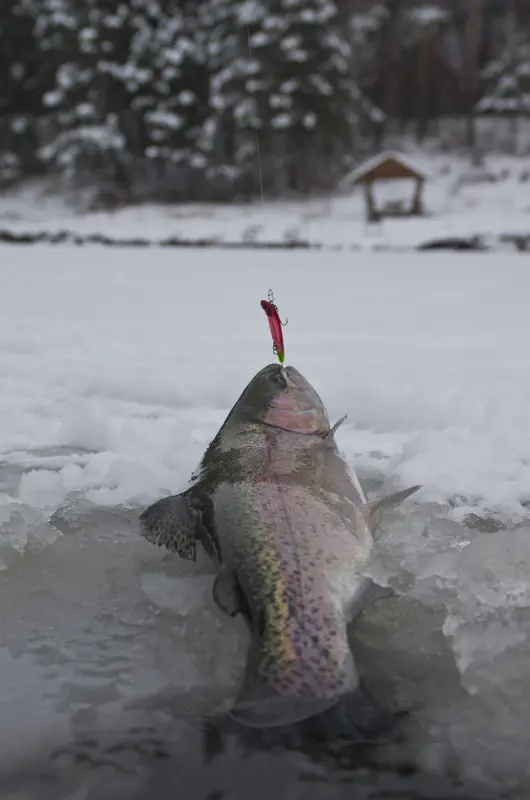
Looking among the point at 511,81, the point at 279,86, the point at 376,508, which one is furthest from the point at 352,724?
the point at 511,81

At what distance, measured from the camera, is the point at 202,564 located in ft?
9.78

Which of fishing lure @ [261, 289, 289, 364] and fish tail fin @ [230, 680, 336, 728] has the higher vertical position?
fishing lure @ [261, 289, 289, 364]

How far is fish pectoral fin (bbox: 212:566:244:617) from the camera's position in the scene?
244 centimetres

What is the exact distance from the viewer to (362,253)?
2227 centimetres

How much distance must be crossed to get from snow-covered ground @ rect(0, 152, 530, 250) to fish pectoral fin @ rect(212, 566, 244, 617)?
20918 millimetres

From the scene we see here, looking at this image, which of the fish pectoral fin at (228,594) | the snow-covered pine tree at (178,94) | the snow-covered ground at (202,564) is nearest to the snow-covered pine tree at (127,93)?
the snow-covered pine tree at (178,94)

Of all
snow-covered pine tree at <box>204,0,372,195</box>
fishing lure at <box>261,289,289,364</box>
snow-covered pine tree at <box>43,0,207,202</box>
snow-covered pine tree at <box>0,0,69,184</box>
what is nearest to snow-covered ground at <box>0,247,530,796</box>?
fishing lure at <box>261,289,289,364</box>

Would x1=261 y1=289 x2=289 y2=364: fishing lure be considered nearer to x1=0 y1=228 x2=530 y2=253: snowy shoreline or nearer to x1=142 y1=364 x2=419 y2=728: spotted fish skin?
x1=142 y1=364 x2=419 y2=728: spotted fish skin

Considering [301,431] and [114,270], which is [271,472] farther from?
[114,270]

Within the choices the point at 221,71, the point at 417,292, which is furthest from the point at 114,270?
the point at 221,71

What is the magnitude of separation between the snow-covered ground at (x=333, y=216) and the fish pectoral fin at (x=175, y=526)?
2056 cm

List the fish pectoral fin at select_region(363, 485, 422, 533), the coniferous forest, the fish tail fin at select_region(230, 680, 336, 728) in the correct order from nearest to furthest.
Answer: the fish tail fin at select_region(230, 680, 336, 728) < the fish pectoral fin at select_region(363, 485, 422, 533) < the coniferous forest

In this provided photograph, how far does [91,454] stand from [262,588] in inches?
90.4

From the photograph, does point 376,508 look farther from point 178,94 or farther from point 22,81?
point 22,81
